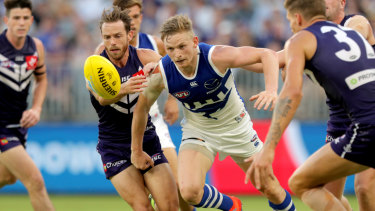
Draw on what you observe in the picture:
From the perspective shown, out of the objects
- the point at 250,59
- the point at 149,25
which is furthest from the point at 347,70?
the point at 149,25

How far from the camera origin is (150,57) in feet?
22.4

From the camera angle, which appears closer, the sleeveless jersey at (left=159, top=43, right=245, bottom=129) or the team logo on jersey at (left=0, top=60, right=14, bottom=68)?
the sleeveless jersey at (left=159, top=43, right=245, bottom=129)

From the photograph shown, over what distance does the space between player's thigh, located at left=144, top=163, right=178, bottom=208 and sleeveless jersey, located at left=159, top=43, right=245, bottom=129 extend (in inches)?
27.0

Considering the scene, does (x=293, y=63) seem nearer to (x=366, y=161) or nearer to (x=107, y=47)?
(x=366, y=161)

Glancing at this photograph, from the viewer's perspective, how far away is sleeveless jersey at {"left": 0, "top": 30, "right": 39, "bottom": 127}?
8.05 meters

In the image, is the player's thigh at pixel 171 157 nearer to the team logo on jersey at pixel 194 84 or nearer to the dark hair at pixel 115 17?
the team logo on jersey at pixel 194 84

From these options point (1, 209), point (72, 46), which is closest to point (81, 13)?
point (72, 46)

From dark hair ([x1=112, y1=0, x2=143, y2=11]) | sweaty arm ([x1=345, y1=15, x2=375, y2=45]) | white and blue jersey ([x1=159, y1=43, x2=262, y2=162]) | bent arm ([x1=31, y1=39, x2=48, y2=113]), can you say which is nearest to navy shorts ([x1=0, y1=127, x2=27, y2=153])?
bent arm ([x1=31, y1=39, x2=48, y2=113])

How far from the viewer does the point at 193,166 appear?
6496mm

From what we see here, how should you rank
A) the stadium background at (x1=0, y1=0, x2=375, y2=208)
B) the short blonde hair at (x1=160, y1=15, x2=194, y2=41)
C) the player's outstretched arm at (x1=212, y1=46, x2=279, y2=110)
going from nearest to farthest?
the player's outstretched arm at (x1=212, y1=46, x2=279, y2=110)
the short blonde hair at (x1=160, y1=15, x2=194, y2=41)
the stadium background at (x1=0, y1=0, x2=375, y2=208)

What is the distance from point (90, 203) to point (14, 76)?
342 centimetres

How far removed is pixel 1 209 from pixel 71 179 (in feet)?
6.45

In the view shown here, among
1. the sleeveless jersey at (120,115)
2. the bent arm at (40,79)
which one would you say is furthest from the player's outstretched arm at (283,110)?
the bent arm at (40,79)

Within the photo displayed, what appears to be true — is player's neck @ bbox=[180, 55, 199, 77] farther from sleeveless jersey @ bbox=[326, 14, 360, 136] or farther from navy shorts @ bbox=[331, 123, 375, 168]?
navy shorts @ bbox=[331, 123, 375, 168]
